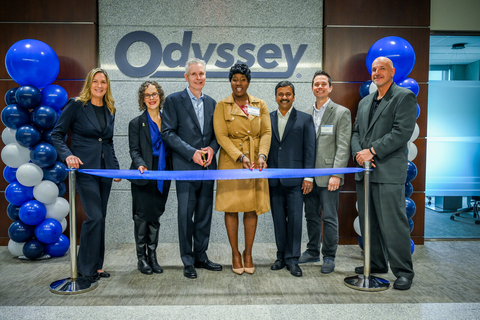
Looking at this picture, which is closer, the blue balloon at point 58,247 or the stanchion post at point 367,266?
the stanchion post at point 367,266

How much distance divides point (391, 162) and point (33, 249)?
3.57 metres

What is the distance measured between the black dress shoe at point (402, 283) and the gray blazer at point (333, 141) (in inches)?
37.3

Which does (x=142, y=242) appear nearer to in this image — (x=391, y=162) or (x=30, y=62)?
(x=30, y=62)

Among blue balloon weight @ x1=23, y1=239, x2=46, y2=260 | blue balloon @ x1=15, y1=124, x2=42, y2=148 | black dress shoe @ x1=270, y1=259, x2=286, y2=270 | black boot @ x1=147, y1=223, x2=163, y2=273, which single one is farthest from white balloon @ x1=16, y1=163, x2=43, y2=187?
black dress shoe @ x1=270, y1=259, x2=286, y2=270

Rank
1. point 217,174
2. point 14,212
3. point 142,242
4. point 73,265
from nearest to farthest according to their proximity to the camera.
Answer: point 73,265 → point 217,174 → point 142,242 → point 14,212

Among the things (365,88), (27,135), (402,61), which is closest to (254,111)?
(365,88)

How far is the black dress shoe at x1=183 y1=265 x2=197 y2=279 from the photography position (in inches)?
125

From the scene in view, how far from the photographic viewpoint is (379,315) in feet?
7.95

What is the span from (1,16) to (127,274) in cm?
352

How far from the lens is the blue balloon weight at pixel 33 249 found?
373cm

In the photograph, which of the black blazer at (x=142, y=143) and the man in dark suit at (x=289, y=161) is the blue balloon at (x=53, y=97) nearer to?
the black blazer at (x=142, y=143)

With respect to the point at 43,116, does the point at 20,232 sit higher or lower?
lower

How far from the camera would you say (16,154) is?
12.3 ft

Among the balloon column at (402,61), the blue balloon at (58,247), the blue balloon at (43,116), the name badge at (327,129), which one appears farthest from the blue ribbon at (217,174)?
Result: the blue balloon at (58,247)
